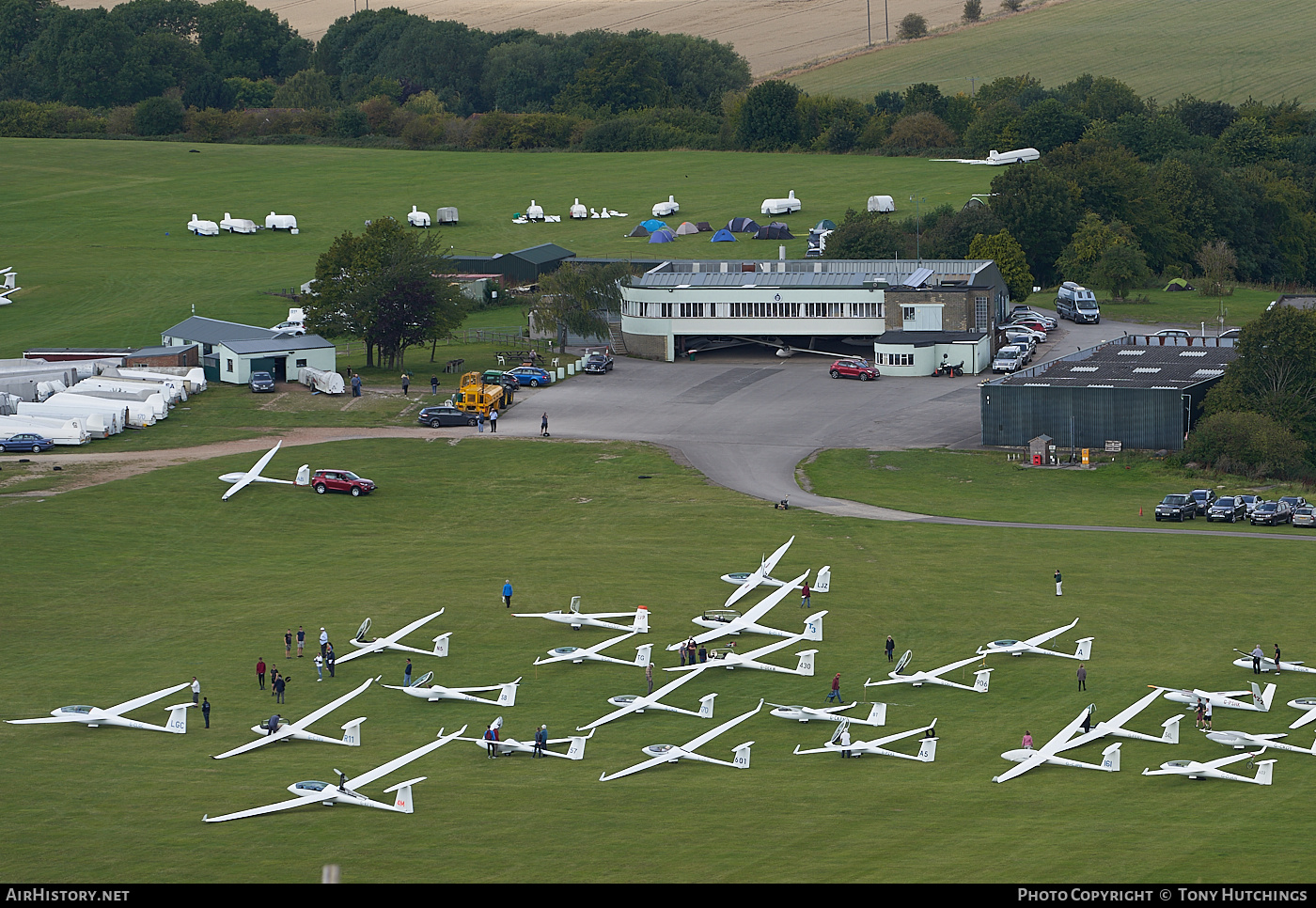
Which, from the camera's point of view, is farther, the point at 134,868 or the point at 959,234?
the point at 959,234

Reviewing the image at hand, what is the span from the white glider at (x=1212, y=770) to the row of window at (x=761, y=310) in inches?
3077

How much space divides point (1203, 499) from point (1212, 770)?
3664cm

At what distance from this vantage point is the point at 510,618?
69.2 metres

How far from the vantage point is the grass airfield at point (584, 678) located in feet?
145

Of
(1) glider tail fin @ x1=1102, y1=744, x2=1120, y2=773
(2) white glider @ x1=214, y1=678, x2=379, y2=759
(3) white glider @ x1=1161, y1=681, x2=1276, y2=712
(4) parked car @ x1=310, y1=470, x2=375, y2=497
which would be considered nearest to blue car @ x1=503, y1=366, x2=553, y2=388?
(4) parked car @ x1=310, y1=470, x2=375, y2=497

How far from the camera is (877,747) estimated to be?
53781 millimetres

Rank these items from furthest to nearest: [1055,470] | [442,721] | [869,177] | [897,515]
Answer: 1. [869,177]
2. [1055,470]
3. [897,515]
4. [442,721]

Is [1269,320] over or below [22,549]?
over

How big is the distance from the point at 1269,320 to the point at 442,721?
6409 cm

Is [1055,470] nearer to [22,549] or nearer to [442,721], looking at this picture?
[442,721]

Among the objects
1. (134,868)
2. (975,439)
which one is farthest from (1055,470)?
(134,868)

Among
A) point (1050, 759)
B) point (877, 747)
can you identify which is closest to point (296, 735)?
point (877, 747)

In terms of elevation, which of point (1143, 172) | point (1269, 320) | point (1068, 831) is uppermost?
point (1143, 172)

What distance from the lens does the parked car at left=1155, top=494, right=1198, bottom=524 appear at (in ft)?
271
